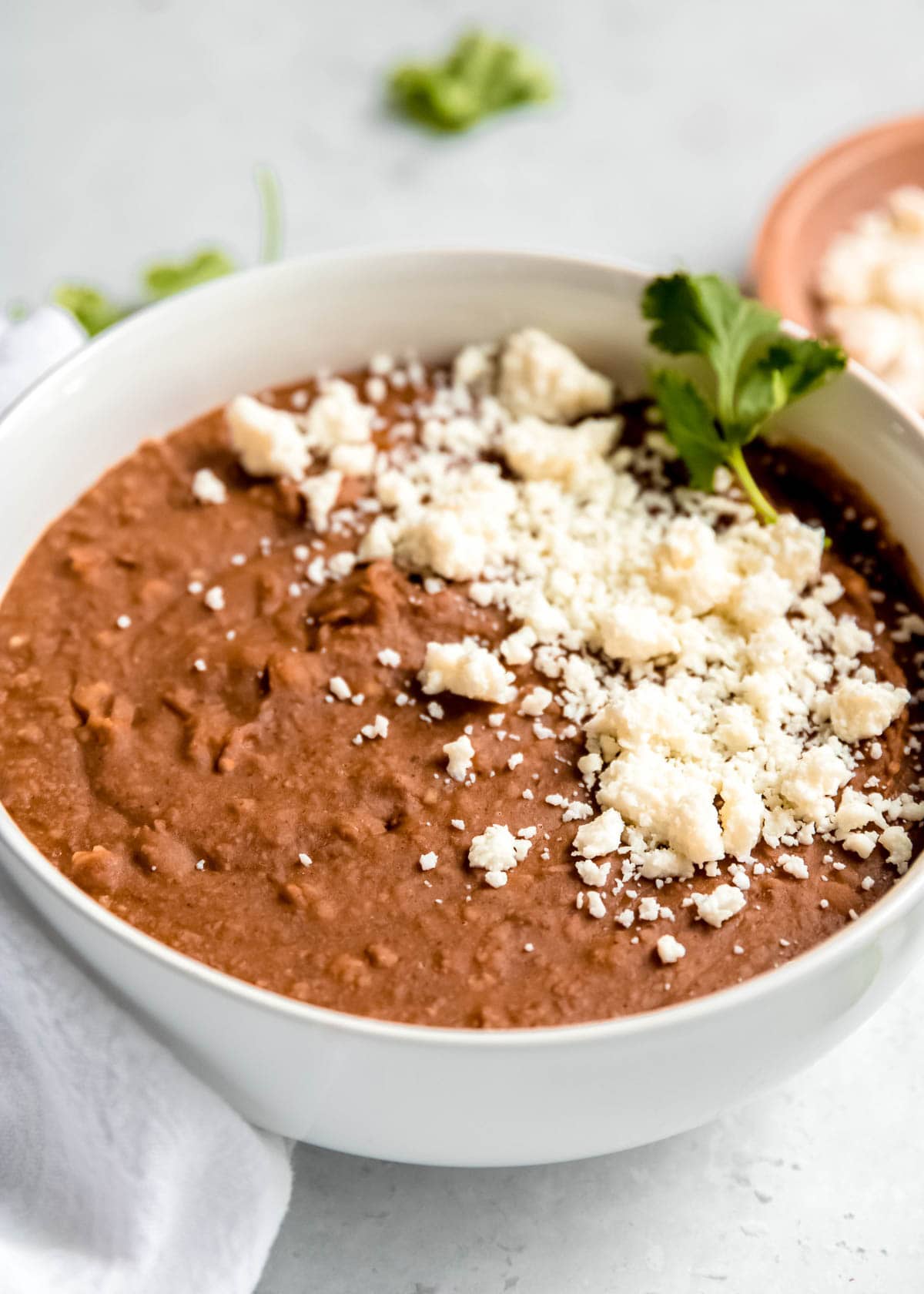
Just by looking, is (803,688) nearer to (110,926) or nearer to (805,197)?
(110,926)

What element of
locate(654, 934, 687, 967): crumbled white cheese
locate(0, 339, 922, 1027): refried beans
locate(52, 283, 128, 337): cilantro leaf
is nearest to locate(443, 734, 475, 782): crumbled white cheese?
locate(0, 339, 922, 1027): refried beans

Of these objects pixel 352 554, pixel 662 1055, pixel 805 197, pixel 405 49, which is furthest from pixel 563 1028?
pixel 405 49

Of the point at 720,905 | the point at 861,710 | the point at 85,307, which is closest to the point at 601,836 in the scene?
the point at 720,905

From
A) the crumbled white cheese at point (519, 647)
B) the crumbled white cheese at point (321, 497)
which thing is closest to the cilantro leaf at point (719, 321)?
the crumbled white cheese at point (519, 647)

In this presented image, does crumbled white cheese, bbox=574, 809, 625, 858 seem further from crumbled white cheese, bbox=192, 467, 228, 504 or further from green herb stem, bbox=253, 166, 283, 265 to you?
green herb stem, bbox=253, 166, 283, 265

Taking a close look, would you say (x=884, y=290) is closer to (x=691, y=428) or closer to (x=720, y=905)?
(x=691, y=428)
